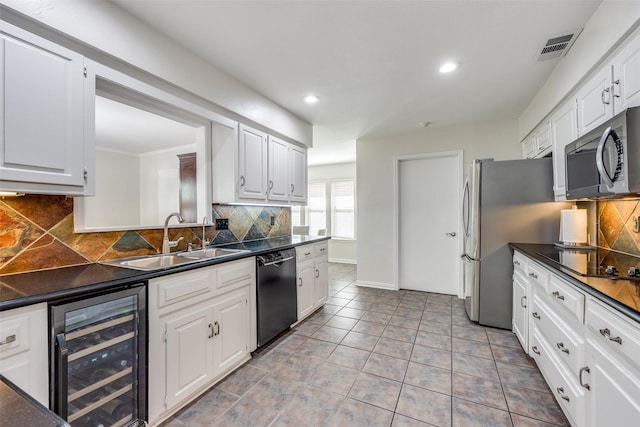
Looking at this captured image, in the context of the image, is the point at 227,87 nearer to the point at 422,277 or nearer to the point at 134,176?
the point at 134,176

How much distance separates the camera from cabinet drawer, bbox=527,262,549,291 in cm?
192

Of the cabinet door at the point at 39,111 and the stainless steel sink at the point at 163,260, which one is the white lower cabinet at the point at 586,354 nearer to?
the stainless steel sink at the point at 163,260

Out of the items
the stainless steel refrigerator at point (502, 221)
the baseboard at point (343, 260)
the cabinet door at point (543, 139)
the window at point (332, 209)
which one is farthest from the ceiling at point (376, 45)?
the baseboard at point (343, 260)

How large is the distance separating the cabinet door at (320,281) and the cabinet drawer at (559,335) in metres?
2.08

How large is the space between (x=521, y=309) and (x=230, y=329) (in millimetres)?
2500

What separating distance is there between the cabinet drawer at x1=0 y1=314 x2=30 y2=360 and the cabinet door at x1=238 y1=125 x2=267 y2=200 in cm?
172

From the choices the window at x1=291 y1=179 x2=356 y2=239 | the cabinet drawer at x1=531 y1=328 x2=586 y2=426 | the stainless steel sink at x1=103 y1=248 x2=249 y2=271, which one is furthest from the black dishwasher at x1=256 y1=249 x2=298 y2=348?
the window at x1=291 y1=179 x2=356 y2=239

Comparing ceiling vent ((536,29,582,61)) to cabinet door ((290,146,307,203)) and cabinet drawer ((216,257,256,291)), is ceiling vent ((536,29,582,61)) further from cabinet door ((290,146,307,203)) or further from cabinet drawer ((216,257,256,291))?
cabinet drawer ((216,257,256,291))

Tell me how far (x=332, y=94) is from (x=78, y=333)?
2.73 metres

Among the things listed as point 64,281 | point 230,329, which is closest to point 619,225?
point 230,329

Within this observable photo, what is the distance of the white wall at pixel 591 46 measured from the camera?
4.78 ft

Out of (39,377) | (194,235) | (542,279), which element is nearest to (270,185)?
(194,235)

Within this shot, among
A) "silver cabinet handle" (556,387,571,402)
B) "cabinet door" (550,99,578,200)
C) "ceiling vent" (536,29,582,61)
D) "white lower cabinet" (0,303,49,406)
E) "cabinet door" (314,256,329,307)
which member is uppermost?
"ceiling vent" (536,29,582,61)

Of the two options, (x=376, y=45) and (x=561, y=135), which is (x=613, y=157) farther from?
(x=376, y=45)
